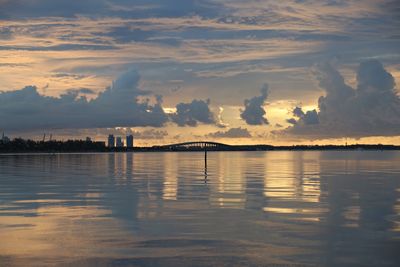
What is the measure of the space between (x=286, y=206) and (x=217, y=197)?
21.3 feet

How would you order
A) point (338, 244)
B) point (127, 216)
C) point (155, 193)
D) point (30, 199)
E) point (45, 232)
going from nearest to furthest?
point (338, 244) → point (45, 232) → point (127, 216) → point (30, 199) → point (155, 193)

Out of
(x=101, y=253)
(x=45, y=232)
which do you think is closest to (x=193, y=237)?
(x=101, y=253)

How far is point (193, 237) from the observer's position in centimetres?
2181

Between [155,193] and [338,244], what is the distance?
21.5 m

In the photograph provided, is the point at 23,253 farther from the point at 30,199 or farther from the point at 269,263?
the point at 30,199

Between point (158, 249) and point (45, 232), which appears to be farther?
point (45, 232)

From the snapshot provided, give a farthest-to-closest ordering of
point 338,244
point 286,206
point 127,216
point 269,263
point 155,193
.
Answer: point 155,193
point 286,206
point 127,216
point 338,244
point 269,263

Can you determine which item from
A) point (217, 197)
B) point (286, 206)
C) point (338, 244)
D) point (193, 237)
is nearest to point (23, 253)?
point (193, 237)

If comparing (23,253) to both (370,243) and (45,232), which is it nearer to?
(45,232)

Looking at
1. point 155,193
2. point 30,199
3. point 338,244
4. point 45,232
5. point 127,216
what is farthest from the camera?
point 155,193

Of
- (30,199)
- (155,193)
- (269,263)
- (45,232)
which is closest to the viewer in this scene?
(269,263)

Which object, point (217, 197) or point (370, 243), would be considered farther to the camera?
point (217, 197)

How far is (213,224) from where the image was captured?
2512 cm

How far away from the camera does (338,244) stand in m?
20.5
